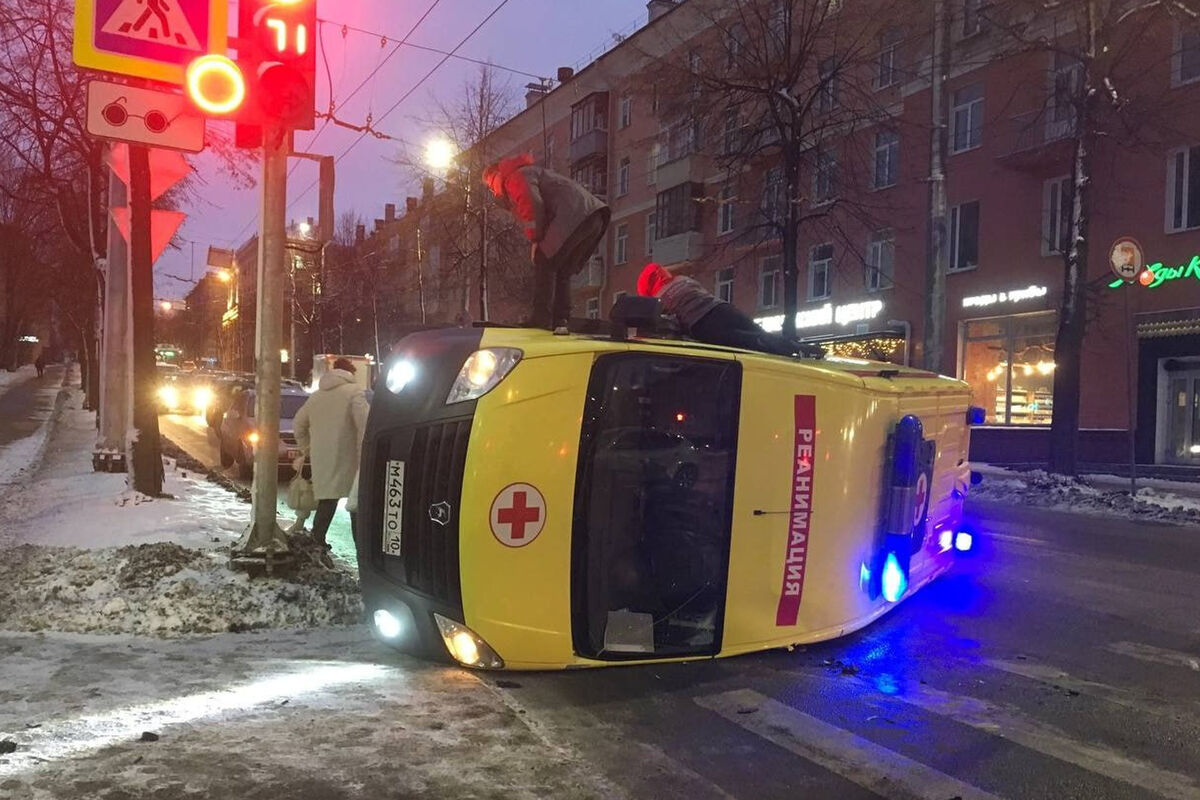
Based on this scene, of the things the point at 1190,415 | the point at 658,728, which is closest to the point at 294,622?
the point at 658,728

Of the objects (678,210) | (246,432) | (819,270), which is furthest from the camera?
(678,210)

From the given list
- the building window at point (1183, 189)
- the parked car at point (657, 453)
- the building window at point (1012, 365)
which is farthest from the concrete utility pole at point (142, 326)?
the building window at point (1183, 189)

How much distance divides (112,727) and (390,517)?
1360 mm

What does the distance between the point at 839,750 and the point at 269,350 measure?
432 cm

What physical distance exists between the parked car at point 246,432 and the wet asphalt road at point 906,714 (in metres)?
9.57

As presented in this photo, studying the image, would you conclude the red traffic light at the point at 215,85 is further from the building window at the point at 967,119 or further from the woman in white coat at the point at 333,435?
the building window at the point at 967,119

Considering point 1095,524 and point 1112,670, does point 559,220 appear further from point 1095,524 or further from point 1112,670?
point 1095,524

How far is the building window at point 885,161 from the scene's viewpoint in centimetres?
2514

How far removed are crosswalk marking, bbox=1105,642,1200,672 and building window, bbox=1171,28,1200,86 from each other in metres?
17.7

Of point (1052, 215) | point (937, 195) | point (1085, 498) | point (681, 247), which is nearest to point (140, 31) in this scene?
point (937, 195)

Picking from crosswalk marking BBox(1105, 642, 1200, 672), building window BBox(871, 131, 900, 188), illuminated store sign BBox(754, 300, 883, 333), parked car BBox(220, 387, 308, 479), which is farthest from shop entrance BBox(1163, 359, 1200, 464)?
parked car BBox(220, 387, 308, 479)

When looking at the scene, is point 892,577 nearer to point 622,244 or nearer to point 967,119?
point 967,119

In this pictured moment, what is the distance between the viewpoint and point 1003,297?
869 inches

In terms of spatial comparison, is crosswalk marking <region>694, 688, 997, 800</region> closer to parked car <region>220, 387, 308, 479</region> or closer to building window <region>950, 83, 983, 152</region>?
parked car <region>220, 387, 308, 479</region>
